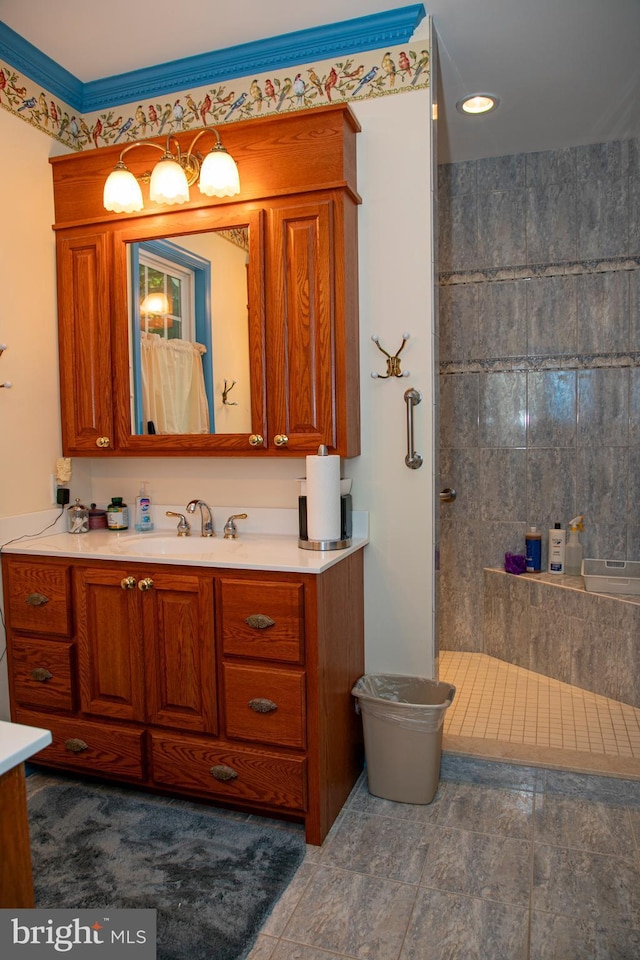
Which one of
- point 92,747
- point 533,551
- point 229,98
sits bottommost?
point 92,747

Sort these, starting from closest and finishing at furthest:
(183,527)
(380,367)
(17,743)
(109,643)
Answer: (17,743), (109,643), (380,367), (183,527)

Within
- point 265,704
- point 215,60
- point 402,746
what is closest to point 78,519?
point 265,704

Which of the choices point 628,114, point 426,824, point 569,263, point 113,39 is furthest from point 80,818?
point 628,114

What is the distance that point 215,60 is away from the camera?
254 centimetres

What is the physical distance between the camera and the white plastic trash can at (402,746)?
219 cm

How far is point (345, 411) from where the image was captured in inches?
91.3

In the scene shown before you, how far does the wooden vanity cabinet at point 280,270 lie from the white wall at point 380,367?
8cm

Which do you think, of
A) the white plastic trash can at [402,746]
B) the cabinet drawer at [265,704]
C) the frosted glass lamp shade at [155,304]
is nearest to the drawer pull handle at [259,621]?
the cabinet drawer at [265,704]

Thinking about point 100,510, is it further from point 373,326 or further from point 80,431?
point 373,326

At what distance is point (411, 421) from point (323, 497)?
0.44 meters

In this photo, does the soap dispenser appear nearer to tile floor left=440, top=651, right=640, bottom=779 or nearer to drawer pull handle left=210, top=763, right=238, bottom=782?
tile floor left=440, top=651, right=640, bottom=779

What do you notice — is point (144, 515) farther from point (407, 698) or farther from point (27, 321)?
point (407, 698)

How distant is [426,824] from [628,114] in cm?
302

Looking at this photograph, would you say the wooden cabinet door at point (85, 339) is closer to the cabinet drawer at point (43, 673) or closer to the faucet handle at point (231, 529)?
the faucet handle at point (231, 529)
